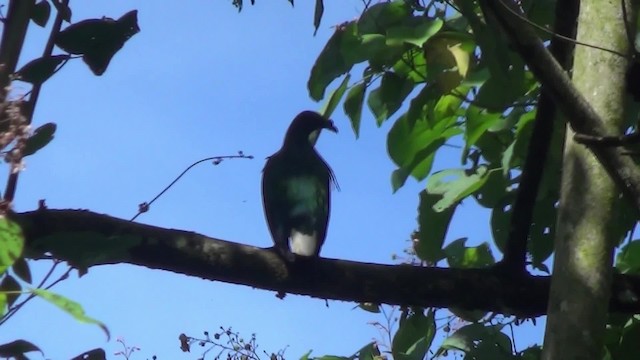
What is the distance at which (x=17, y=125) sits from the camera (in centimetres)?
107

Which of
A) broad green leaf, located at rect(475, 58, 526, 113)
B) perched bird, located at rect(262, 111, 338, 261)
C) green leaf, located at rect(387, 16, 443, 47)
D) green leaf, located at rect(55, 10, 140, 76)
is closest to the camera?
green leaf, located at rect(55, 10, 140, 76)

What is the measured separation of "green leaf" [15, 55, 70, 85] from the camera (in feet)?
4.24

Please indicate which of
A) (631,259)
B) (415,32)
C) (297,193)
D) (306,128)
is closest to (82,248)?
(415,32)

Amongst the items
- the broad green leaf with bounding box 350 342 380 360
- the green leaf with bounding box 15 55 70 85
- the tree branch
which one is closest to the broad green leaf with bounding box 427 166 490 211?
the broad green leaf with bounding box 350 342 380 360

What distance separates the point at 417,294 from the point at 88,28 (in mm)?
1272

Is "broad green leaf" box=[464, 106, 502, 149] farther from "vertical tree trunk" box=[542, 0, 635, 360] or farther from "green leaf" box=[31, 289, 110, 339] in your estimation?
"green leaf" box=[31, 289, 110, 339]

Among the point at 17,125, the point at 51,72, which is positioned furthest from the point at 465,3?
the point at 17,125

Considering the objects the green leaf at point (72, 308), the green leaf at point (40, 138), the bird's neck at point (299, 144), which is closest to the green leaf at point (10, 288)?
the green leaf at point (72, 308)

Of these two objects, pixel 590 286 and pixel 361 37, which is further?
pixel 361 37

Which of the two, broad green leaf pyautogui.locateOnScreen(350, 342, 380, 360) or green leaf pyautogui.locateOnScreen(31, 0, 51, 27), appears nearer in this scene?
green leaf pyautogui.locateOnScreen(31, 0, 51, 27)

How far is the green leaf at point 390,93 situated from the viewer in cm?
252

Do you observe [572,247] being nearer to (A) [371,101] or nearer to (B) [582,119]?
(B) [582,119]

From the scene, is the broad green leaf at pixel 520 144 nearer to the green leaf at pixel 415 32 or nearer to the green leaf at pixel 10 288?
the green leaf at pixel 415 32

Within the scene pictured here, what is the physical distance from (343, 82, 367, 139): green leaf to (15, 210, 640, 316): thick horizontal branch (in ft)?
1.34
